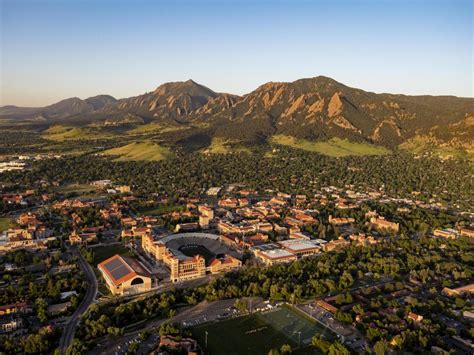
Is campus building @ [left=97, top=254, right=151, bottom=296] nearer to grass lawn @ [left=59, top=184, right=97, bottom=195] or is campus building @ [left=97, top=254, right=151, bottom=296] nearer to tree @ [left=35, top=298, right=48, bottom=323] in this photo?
tree @ [left=35, top=298, right=48, bottom=323]

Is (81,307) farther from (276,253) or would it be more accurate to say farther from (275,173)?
(275,173)

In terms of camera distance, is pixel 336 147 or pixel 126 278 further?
pixel 336 147

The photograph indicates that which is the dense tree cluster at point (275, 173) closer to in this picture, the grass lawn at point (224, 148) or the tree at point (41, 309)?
the grass lawn at point (224, 148)

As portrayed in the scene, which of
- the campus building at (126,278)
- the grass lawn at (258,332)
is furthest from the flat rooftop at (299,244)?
the campus building at (126,278)

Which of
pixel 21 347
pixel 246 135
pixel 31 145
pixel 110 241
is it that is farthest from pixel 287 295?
pixel 31 145

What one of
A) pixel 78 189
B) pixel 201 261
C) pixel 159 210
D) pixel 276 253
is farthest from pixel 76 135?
pixel 201 261

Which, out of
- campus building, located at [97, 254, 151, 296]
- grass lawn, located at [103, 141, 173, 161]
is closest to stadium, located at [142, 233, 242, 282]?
campus building, located at [97, 254, 151, 296]
